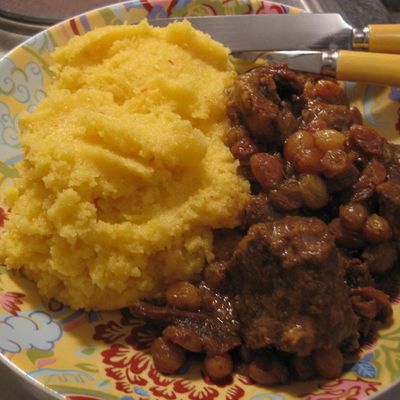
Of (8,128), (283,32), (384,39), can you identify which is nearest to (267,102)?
(283,32)

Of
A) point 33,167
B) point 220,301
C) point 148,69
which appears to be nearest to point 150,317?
point 220,301

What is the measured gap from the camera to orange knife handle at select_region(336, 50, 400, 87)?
3.56 metres

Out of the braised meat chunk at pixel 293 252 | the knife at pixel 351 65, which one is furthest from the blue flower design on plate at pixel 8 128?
the knife at pixel 351 65

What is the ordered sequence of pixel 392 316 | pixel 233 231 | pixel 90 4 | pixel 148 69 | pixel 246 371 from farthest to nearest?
pixel 90 4, pixel 148 69, pixel 233 231, pixel 392 316, pixel 246 371

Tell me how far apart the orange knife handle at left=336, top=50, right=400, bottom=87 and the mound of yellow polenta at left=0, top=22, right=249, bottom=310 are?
1.09m

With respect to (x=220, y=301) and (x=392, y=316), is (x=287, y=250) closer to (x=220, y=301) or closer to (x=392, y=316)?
(x=220, y=301)

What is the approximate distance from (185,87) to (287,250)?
1266mm

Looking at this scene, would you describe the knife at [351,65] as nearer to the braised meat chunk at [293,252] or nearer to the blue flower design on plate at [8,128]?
the braised meat chunk at [293,252]

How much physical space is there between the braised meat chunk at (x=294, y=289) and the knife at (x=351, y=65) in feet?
4.50

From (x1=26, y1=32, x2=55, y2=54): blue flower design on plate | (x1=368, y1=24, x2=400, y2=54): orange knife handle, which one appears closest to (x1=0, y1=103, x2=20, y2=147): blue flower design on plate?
(x1=26, y1=32, x2=55, y2=54): blue flower design on plate

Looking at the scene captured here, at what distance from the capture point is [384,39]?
384 cm

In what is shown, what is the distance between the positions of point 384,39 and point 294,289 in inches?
86.3

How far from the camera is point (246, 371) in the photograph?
2.82 metres

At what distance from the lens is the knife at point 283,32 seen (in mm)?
4004
